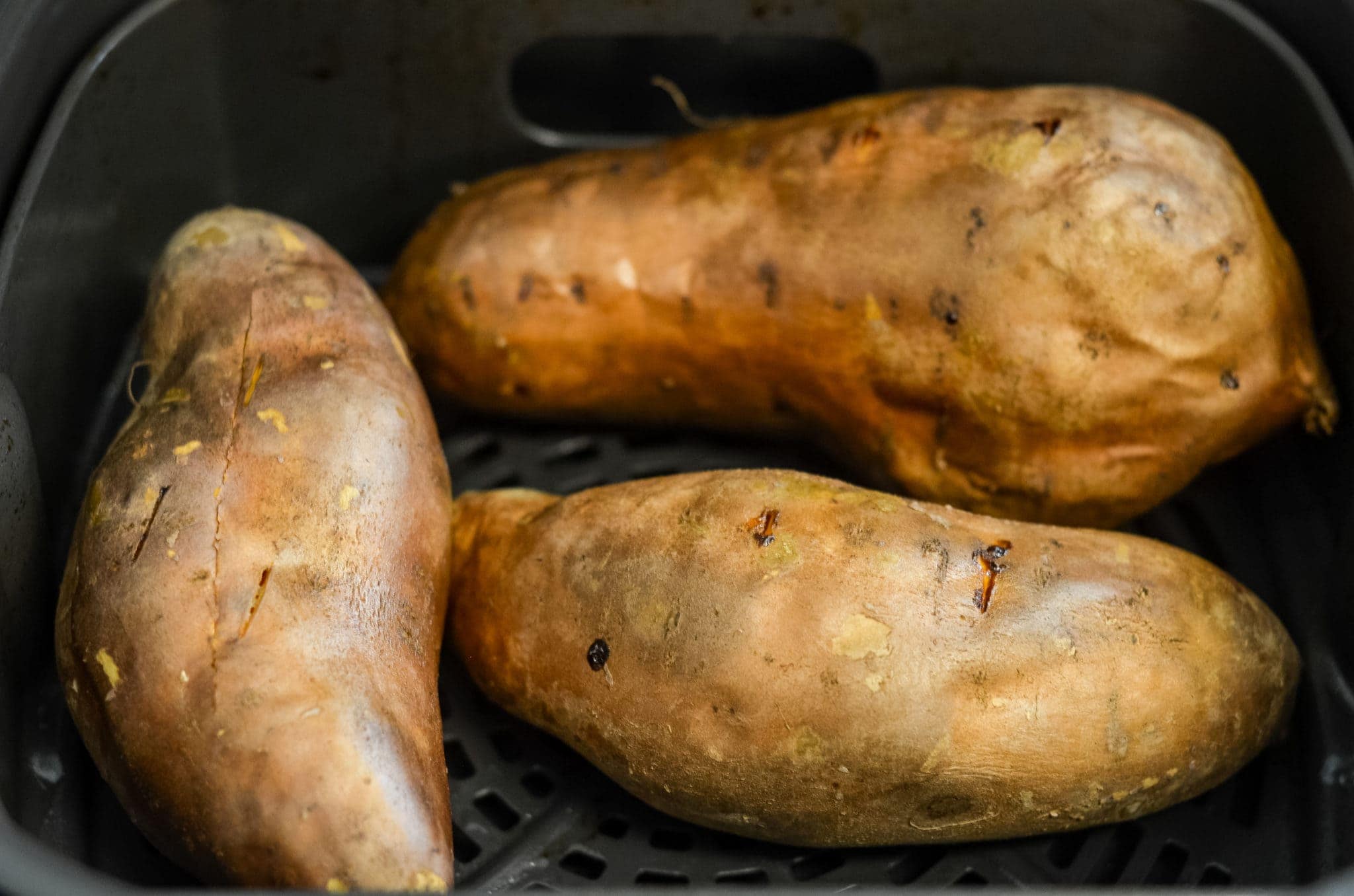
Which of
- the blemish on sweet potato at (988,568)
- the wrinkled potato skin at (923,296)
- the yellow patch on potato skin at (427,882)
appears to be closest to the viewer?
the yellow patch on potato skin at (427,882)

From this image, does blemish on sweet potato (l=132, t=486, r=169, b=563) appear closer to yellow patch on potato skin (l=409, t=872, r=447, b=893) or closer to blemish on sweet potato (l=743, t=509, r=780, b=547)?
yellow patch on potato skin (l=409, t=872, r=447, b=893)

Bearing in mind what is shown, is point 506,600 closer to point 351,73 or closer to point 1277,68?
point 351,73

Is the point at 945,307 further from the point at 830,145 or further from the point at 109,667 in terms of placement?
the point at 109,667

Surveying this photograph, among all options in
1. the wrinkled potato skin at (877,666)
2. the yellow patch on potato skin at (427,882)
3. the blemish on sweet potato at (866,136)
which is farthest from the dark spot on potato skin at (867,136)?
the yellow patch on potato skin at (427,882)

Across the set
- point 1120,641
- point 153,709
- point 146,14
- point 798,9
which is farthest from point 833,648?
point 146,14

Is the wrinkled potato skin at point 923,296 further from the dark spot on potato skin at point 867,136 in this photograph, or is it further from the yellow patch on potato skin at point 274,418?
the yellow patch on potato skin at point 274,418

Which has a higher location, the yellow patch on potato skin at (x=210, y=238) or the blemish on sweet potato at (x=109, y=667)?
the yellow patch on potato skin at (x=210, y=238)

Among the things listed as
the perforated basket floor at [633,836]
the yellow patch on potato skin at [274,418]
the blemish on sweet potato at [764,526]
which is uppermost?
the yellow patch on potato skin at [274,418]
